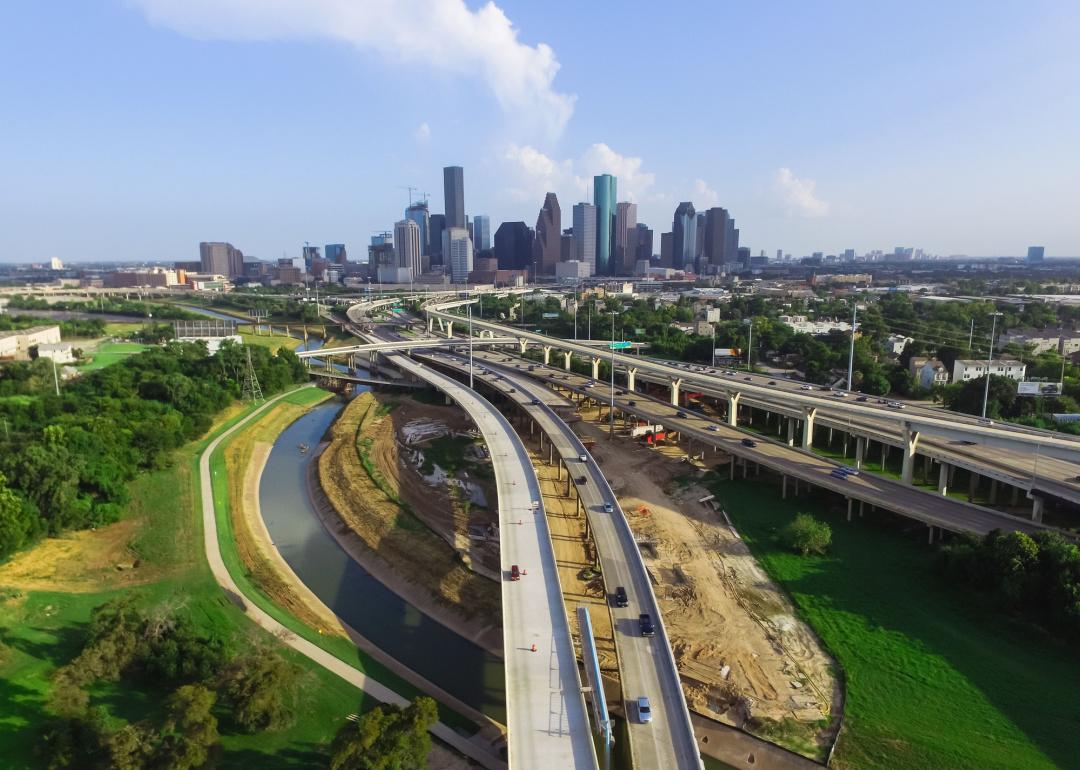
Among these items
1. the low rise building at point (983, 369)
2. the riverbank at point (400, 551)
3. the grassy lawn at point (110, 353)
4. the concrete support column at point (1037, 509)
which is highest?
the low rise building at point (983, 369)

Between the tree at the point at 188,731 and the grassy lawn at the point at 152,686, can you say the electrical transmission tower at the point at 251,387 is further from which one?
the tree at the point at 188,731

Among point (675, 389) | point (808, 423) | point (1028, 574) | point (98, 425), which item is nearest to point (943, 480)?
point (808, 423)

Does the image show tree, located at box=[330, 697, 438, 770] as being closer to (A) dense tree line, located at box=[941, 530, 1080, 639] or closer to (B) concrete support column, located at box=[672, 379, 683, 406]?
(A) dense tree line, located at box=[941, 530, 1080, 639]

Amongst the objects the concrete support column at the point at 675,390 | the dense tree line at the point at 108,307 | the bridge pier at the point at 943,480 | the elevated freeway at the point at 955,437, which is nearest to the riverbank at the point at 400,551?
the bridge pier at the point at 943,480

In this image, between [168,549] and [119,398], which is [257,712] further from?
[119,398]

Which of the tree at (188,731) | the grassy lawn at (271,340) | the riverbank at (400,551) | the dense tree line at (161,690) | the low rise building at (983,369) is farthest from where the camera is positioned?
the grassy lawn at (271,340)

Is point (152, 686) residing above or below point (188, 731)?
below

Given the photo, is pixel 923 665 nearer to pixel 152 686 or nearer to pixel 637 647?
pixel 637 647
